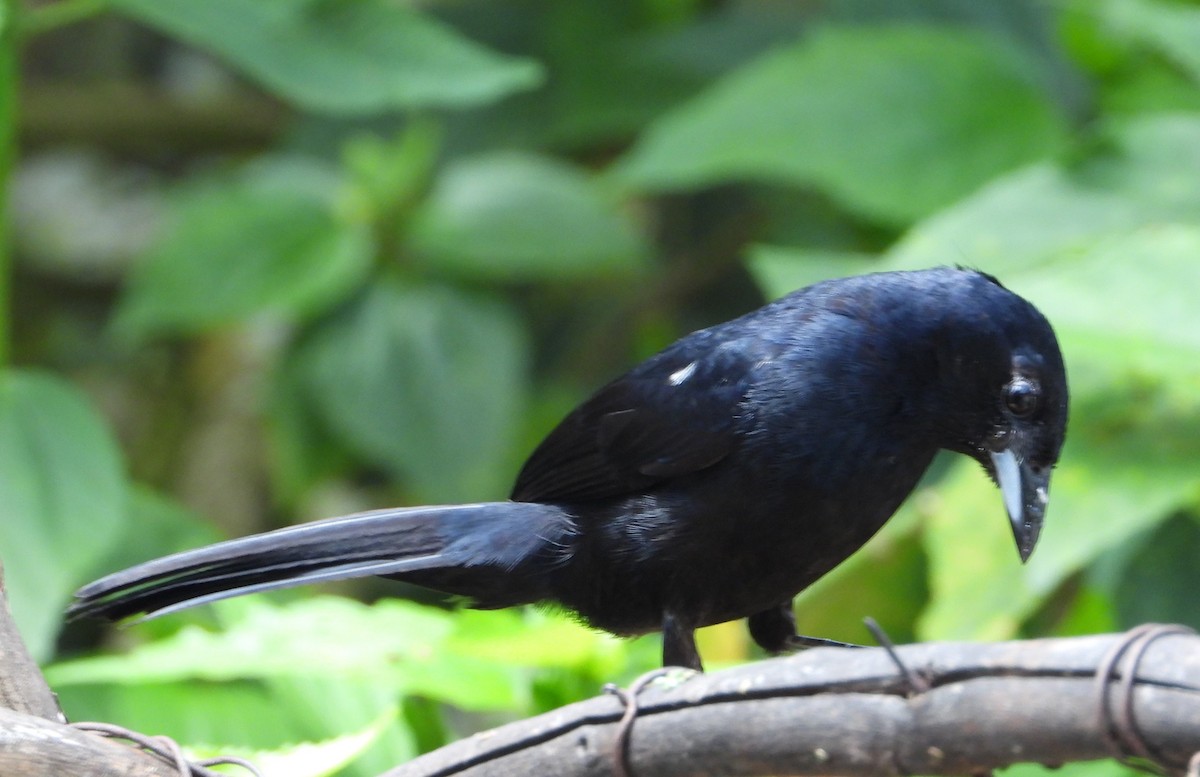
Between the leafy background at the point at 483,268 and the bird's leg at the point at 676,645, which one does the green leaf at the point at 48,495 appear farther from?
the bird's leg at the point at 676,645

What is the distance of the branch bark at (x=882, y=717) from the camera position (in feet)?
2.76

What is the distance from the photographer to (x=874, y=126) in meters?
3.24

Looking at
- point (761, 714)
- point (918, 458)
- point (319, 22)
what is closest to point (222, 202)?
point (319, 22)

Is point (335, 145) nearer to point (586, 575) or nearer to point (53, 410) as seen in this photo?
point (53, 410)

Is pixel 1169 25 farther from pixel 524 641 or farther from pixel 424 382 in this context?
pixel 424 382

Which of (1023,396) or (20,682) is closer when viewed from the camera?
(20,682)

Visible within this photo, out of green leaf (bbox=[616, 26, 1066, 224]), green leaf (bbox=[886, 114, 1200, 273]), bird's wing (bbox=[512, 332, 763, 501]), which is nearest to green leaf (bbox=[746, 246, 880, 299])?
green leaf (bbox=[886, 114, 1200, 273])

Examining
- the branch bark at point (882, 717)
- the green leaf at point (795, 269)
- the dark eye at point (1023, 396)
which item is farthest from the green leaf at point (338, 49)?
the branch bark at point (882, 717)

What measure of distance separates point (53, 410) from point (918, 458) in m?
1.65

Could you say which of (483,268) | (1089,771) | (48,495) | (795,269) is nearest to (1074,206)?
(795,269)

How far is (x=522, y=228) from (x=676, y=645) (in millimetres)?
2329

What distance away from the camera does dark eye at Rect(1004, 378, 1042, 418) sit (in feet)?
4.81

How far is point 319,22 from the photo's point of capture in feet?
8.97

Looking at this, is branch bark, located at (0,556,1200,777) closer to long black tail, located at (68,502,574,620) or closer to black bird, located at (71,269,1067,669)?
long black tail, located at (68,502,574,620)
